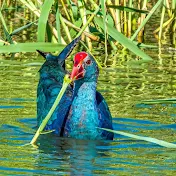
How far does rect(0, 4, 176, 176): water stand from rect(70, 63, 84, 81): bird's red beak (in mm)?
552

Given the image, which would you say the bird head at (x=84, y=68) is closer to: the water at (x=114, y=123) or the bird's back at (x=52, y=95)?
the bird's back at (x=52, y=95)

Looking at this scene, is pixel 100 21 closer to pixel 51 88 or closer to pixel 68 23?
pixel 68 23

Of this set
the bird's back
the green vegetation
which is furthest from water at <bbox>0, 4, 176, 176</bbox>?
the green vegetation

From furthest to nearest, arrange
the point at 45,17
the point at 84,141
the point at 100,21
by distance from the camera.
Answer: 1. the point at 100,21
2. the point at 45,17
3. the point at 84,141

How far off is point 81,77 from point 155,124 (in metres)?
1.01

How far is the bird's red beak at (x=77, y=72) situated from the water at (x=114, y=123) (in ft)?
1.81

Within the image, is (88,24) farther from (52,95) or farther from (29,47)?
(52,95)

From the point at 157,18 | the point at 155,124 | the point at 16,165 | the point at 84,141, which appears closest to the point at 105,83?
the point at 155,124

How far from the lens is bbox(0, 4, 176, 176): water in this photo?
6234mm

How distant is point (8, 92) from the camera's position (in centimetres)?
912

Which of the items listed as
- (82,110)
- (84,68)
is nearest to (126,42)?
(84,68)

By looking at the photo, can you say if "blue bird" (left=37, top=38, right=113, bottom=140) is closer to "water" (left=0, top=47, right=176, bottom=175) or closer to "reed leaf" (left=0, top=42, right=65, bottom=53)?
"water" (left=0, top=47, right=176, bottom=175)

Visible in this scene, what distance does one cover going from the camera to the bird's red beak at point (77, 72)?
714cm

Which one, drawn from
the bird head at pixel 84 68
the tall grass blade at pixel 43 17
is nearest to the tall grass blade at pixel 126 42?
the tall grass blade at pixel 43 17
